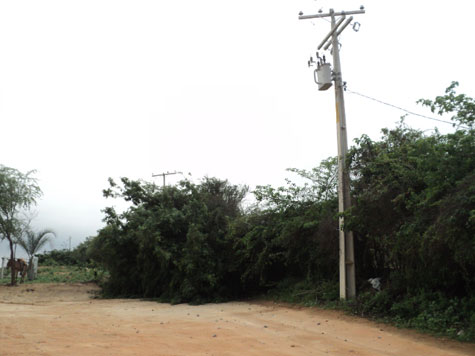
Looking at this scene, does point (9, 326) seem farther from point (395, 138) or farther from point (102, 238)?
point (395, 138)

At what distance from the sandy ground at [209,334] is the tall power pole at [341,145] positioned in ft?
3.80

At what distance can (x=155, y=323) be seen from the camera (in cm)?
1003

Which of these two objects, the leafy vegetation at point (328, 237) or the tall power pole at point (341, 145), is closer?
the leafy vegetation at point (328, 237)

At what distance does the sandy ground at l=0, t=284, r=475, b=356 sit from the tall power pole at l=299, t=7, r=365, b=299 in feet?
3.80

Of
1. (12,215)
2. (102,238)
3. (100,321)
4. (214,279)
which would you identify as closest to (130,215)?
(102,238)

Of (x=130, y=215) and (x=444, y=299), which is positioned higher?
(x=130, y=215)

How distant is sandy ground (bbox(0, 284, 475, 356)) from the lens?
685 centimetres

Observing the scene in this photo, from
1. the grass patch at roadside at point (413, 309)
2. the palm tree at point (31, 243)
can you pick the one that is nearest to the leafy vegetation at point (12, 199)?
the palm tree at point (31, 243)

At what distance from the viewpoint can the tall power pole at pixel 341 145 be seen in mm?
11953

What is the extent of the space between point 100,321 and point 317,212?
6.91 meters

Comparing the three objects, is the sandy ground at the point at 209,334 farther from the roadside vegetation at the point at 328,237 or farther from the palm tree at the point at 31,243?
the palm tree at the point at 31,243

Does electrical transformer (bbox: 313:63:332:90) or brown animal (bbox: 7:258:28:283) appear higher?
electrical transformer (bbox: 313:63:332:90)

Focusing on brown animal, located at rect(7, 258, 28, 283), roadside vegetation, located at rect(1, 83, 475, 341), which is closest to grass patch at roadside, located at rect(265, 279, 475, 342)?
roadside vegetation, located at rect(1, 83, 475, 341)

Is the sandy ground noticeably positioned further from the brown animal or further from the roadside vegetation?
the brown animal
